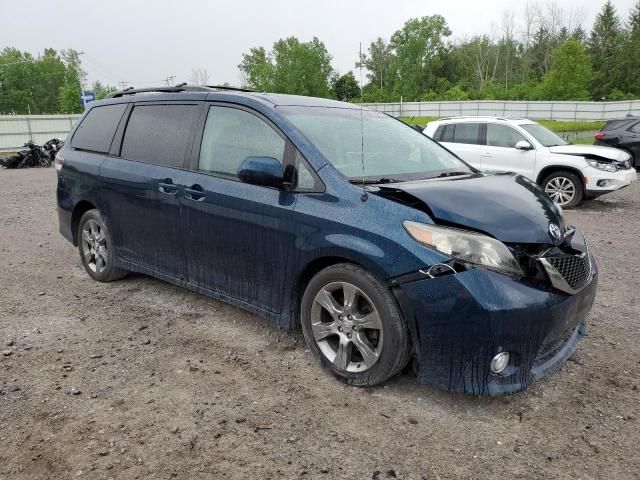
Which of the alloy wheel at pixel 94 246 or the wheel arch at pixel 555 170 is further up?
the wheel arch at pixel 555 170

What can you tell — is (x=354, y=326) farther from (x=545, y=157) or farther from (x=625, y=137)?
(x=625, y=137)

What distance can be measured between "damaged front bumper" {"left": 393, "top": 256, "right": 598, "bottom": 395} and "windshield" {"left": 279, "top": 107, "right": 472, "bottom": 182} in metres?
0.97

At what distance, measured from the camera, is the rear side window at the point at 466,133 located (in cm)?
1043

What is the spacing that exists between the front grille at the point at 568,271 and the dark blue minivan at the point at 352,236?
0.04 feet

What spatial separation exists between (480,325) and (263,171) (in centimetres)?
158

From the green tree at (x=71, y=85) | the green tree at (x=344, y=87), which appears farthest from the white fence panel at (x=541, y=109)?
the green tree at (x=71, y=85)

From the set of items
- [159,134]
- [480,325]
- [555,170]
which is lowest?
[480,325]

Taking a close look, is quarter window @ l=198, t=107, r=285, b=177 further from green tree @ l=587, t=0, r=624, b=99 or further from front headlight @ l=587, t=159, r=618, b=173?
green tree @ l=587, t=0, r=624, b=99

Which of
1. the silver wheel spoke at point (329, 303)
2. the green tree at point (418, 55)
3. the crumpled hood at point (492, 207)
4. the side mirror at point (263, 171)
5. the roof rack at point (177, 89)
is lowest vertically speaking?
the silver wheel spoke at point (329, 303)

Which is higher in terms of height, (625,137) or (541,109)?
(541,109)

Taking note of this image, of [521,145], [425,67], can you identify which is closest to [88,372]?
[521,145]

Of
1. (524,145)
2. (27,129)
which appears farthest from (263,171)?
(27,129)

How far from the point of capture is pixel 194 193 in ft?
12.7

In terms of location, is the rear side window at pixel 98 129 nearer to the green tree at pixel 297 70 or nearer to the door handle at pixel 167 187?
the door handle at pixel 167 187
